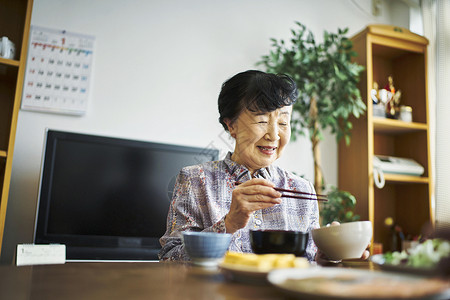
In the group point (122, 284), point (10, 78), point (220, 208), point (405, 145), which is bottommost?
point (122, 284)

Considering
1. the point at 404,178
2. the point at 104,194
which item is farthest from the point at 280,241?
the point at 404,178

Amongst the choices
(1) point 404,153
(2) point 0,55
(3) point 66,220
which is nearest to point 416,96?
(1) point 404,153

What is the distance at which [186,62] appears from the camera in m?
2.73

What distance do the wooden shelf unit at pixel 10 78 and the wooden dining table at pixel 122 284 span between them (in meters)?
1.45

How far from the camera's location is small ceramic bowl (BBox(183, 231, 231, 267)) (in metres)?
0.78

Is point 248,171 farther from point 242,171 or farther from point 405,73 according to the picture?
point 405,73

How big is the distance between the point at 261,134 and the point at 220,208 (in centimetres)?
30

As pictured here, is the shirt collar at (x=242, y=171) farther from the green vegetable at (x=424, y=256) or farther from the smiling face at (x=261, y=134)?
the green vegetable at (x=424, y=256)

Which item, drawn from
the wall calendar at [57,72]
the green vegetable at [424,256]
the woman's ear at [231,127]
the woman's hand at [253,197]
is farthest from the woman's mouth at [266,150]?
the wall calendar at [57,72]

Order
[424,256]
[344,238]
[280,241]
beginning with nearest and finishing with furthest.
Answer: [424,256] < [280,241] < [344,238]

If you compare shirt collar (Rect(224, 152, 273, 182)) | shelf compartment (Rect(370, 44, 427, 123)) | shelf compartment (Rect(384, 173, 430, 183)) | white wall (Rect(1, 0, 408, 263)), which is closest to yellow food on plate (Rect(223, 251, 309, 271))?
shirt collar (Rect(224, 152, 273, 182))

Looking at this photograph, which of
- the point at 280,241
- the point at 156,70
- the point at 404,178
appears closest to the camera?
the point at 280,241

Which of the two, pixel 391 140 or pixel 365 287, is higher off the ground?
pixel 391 140

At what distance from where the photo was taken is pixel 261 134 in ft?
4.41
